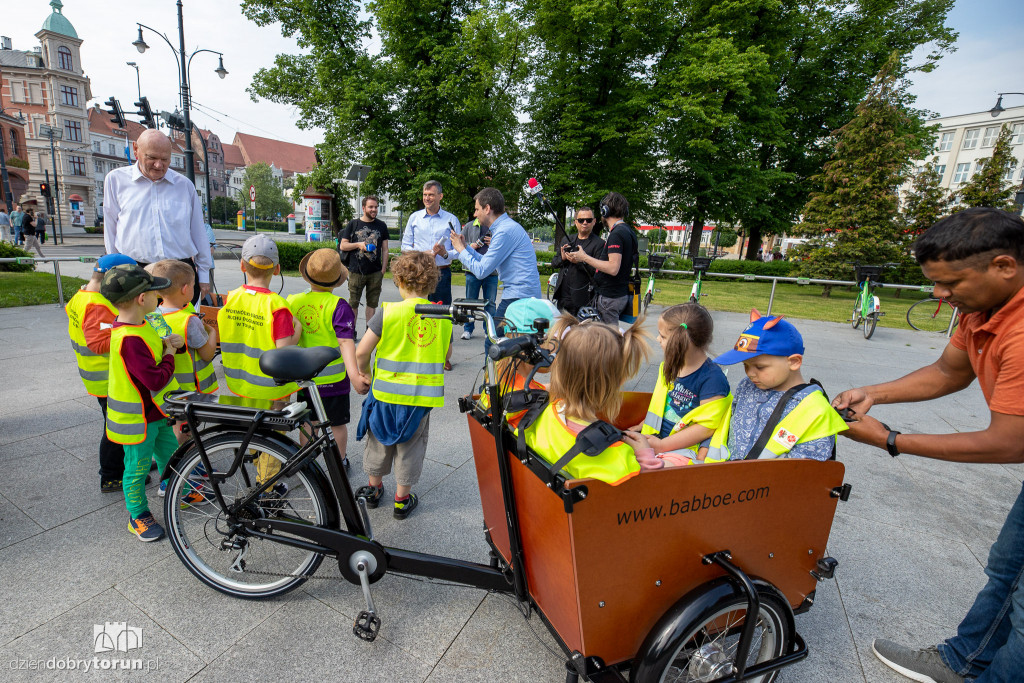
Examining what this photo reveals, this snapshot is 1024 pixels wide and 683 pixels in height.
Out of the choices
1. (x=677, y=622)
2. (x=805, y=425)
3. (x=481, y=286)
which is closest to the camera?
(x=677, y=622)

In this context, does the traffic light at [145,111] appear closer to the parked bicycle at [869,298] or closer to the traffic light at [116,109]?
the traffic light at [116,109]

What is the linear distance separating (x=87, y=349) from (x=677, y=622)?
3.11 metres

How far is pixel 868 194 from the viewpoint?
16.4 m

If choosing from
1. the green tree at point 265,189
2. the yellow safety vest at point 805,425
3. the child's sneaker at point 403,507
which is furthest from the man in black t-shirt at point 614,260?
the green tree at point 265,189

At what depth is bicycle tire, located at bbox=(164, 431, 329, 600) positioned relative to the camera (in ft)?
6.56

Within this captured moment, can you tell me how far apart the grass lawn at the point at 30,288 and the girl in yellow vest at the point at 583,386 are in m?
8.64

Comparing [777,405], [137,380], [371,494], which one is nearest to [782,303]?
[777,405]

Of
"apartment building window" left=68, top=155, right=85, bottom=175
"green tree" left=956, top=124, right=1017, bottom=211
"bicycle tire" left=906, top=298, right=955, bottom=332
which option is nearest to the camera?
"bicycle tire" left=906, top=298, right=955, bottom=332

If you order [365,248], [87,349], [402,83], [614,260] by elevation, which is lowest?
[87,349]

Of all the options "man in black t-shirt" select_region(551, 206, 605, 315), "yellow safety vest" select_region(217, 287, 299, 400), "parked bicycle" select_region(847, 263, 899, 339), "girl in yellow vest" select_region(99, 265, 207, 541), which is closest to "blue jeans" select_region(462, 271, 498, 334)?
"man in black t-shirt" select_region(551, 206, 605, 315)

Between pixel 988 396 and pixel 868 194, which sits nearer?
pixel 988 396

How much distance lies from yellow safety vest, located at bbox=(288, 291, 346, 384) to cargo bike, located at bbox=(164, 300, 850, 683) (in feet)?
2.33

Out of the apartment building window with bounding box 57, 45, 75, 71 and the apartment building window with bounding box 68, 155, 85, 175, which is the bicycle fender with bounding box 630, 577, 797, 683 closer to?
the apartment building window with bounding box 68, 155, 85, 175

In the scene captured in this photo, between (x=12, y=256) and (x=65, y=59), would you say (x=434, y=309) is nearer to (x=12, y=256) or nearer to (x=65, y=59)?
(x=12, y=256)
